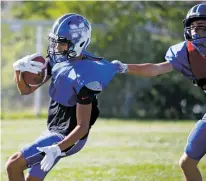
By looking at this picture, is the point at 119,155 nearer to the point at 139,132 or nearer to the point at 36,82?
the point at 139,132

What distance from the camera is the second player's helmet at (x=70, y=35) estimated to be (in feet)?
15.8

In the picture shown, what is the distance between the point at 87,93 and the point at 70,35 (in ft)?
1.45

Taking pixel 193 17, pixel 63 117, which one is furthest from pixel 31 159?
pixel 193 17

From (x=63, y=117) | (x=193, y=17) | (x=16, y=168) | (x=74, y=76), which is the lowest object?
(x=16, y=168)

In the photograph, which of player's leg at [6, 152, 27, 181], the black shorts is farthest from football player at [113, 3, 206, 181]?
player's leg at [6, 152, 27, 181]

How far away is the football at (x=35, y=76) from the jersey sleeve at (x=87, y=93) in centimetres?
37

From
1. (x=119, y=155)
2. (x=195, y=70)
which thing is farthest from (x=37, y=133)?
(x=195, y=70)

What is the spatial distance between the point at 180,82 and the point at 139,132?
4781 millimetres

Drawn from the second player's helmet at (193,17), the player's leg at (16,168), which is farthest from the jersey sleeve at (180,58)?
the player's leg at (16,168)

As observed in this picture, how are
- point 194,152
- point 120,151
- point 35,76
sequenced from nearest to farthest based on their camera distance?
point 35,76, point 194,152, point 120,151

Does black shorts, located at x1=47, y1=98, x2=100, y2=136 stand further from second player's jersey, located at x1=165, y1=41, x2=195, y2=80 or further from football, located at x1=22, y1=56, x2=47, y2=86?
second player's jersey, located at x1=165, y1=41, x2=195, y2=80

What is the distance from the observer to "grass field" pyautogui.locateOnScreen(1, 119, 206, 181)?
723cm

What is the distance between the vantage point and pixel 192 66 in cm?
519

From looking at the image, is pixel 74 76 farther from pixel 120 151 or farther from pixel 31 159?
pixel 120 151
